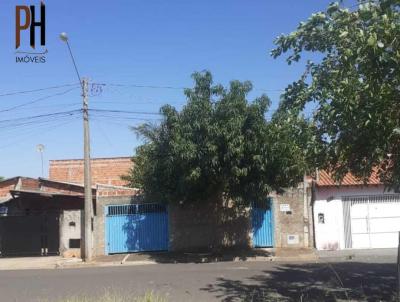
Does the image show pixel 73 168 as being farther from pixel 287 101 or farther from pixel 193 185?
pixel 287 101

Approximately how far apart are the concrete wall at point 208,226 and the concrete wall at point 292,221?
1309mm

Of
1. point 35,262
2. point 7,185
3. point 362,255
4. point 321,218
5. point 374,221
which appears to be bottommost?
point 35,262

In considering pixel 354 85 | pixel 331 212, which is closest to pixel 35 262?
pixel 331 212

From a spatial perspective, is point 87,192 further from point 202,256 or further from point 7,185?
point 7,185

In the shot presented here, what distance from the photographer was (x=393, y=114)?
26.3ft

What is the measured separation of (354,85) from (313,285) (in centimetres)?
721

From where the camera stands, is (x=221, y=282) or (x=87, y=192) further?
(x=87, y=192)

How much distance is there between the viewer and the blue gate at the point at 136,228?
76.9 feet

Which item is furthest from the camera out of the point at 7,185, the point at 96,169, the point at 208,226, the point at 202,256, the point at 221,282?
the point at 96,169

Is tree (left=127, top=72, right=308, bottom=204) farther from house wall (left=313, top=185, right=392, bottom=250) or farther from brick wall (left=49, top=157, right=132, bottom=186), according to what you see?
brick wall (left=49, top=157, right=132, bottom=186)

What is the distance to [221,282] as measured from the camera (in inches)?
571

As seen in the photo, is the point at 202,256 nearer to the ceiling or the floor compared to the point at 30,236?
nearer to the floor

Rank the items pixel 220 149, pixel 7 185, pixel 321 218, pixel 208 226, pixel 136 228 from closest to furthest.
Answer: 1. pixel 220 149
2. pixel 136 228
3. pixel 208 226
4. pixel 321 218
5. pixel 7 185

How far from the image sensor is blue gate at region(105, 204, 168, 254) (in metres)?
23.5
